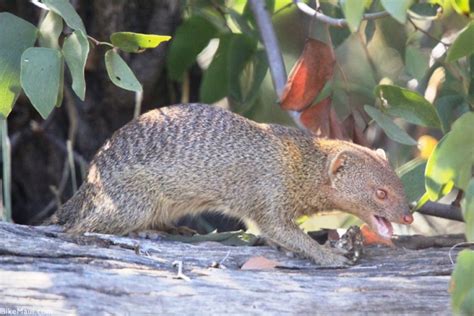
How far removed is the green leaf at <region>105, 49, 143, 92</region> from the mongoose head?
3.15 ft

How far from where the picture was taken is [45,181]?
14.7 ft

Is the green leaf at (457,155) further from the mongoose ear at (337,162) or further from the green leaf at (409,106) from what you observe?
the mongoose ear at (337,162)

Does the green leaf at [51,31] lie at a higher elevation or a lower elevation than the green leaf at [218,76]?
higher

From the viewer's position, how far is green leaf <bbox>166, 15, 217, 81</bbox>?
13.0 feet

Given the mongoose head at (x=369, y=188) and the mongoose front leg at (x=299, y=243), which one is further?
the mongoose head at (x=369, y=188)

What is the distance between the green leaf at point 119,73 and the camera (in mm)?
2516

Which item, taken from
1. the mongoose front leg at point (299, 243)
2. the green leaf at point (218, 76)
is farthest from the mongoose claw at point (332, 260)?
the green leaf at point (218, 76)

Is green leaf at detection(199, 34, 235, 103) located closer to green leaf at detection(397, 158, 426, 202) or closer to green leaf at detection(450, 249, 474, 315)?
green leaf at detection(397, 158, 426, 202)

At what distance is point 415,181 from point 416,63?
0.40 meters

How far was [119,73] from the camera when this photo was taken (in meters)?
2.56

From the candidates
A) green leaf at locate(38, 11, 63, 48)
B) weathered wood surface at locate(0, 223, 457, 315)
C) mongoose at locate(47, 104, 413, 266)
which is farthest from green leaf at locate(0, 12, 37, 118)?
mongoose at locate(47, 104, 413, 266)

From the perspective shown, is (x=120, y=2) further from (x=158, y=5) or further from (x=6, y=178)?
(x=6, y=178)

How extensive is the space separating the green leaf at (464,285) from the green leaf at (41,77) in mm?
1119

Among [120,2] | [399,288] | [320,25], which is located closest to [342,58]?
[320,25]
